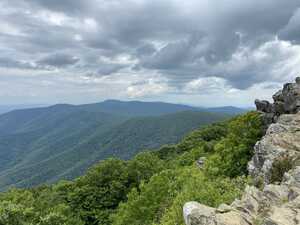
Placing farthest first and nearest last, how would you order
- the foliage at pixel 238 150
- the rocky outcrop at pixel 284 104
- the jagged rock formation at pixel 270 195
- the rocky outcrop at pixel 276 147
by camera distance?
1. the foliage at pixel 238 150
2. the rocky outcrop at pixel 284 104
3. the rocky outcrop at pixel 276 147
4. the jagged rock formation at pixel 270 195

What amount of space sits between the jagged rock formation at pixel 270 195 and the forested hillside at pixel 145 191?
4.56 meters

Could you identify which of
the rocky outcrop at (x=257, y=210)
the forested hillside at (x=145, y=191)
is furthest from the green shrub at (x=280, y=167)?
the rocky outcrop at (x=257, y=210)

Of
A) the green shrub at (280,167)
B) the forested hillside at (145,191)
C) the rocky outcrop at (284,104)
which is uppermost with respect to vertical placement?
the rocky outcrop at (284,104)

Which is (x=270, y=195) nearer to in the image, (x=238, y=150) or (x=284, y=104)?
(x=238, y=150)

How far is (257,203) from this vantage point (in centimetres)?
2469

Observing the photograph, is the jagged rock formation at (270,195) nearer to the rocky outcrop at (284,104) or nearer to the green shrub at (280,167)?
the green shrub at (280,167)

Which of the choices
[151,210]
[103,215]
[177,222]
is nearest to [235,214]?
[177,222]

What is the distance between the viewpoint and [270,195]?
26.1m

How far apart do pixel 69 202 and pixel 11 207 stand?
33.6 m

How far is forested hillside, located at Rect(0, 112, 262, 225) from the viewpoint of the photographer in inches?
1663

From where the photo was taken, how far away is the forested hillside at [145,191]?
42234 millimetres

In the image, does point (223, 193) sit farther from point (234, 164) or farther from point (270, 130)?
point (234, 164)

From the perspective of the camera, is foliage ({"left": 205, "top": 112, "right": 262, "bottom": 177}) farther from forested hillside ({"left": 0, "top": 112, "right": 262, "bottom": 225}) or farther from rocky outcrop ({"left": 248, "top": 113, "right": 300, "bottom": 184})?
rocky outcrop ({"left": 248, "top": 113, "right": 300, "bottom": 184})

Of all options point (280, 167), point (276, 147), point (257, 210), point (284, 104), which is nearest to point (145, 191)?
point (276, 147)
